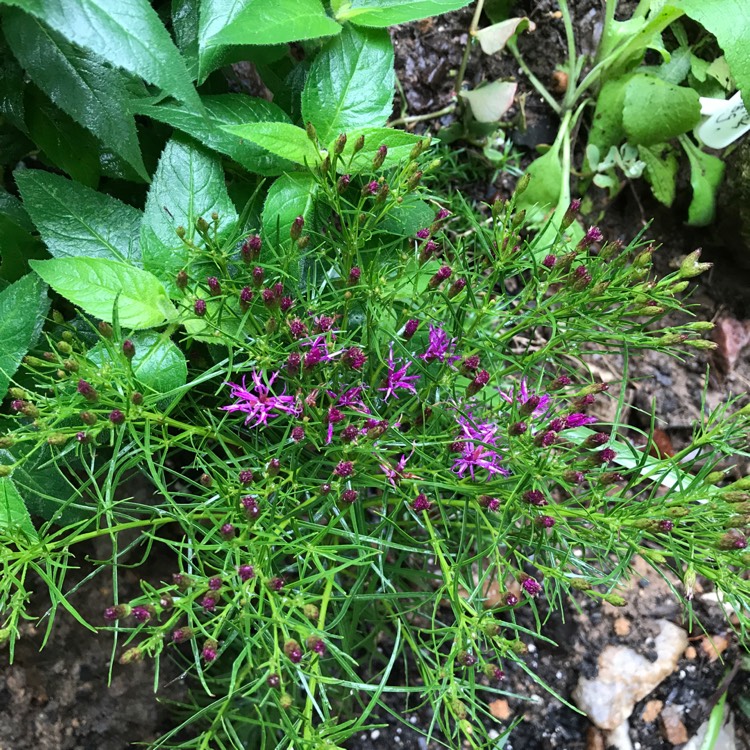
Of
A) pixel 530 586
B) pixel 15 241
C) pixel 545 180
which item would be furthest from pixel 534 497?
pixel 545 180

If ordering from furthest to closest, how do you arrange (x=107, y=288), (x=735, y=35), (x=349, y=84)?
(x=735, y=35), (x=349, y=84), (x=107, y=288)

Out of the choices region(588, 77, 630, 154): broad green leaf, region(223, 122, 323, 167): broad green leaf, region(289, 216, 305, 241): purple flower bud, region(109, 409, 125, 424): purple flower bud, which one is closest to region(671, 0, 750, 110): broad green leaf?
region(588, 77, 630, 154): broad green leaf

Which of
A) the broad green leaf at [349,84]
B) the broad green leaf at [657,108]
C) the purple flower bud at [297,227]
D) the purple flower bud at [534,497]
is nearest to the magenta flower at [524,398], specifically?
the purple flower bud at [534,497]

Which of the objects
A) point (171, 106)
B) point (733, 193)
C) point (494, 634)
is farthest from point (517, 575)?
point (733, 193)

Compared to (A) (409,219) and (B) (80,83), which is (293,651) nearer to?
(A) (409,219)

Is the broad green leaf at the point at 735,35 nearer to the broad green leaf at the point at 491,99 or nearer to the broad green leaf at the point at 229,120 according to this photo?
the broad green leaf at the point at 491,99

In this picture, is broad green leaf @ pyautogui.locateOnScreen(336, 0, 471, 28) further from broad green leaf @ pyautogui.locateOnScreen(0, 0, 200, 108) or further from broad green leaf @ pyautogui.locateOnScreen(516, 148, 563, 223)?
broad green leaf @ pyautogui.locateOnScreen(516, 148, 563, 223)
